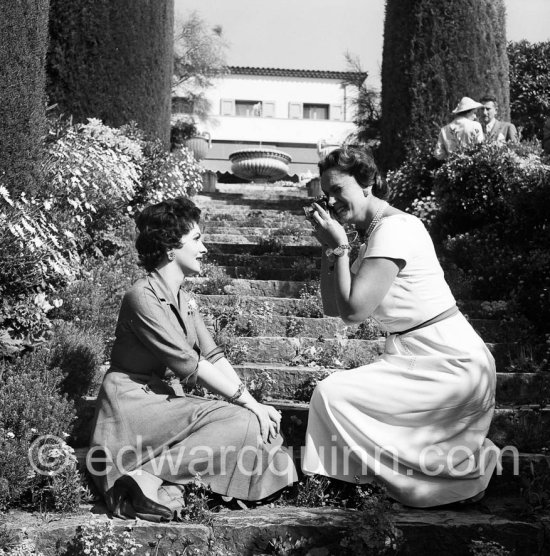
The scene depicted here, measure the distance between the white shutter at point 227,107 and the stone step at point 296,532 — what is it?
103 ft

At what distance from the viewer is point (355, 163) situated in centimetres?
315

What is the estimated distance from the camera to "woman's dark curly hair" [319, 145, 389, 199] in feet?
10.4

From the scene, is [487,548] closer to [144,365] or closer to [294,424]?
[294,424]

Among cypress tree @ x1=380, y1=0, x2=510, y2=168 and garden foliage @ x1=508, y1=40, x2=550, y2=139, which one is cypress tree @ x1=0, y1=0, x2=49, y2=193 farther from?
garden foliage @ x1=508, y1=40, x2=550, y2=139

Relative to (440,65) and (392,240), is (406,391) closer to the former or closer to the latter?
(392,240)

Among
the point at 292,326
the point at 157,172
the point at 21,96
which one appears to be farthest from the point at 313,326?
the point at 157,172

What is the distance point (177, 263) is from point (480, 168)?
5.13 meters

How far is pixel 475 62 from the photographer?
1054cm

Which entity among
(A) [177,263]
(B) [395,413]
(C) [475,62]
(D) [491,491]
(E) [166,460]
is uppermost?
(C) [475,62]

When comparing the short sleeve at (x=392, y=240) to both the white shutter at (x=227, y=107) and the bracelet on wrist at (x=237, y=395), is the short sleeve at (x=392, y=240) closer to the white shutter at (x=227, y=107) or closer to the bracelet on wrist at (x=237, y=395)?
the bracelet on wrist at (x=237, y=395)

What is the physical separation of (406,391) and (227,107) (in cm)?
3167

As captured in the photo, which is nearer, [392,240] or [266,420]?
[392,240]

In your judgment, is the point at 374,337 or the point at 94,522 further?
the point at 374,337

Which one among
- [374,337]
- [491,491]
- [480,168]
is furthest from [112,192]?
[491,491]
